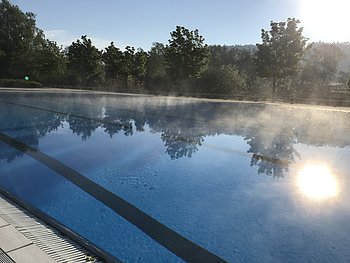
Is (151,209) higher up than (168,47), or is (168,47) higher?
(168,47)

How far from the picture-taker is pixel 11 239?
3078 millimetres

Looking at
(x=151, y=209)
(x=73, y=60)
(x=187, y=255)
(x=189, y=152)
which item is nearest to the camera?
(x=187, y=255)

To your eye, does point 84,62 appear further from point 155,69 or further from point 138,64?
point 155,69

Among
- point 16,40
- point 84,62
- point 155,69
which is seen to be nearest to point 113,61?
point 84,62

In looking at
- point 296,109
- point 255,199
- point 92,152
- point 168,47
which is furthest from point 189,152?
point 168,47

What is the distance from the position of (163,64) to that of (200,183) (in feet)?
93.6

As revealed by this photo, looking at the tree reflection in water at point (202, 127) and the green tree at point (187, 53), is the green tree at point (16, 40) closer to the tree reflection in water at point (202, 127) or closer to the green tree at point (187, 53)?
the green tree at point (187, 53)

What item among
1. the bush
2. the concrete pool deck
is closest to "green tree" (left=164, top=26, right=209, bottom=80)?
the bush

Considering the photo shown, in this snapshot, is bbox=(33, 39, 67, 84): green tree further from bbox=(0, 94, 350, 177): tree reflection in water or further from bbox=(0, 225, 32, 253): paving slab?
bbox=(0, 225, 32, 253): paving slab

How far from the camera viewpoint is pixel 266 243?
4.14 m

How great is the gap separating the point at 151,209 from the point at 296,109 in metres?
16.7

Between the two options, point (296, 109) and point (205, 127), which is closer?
point (205, 127)

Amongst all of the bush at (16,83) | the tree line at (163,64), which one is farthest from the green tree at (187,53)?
the bush at (16,83)

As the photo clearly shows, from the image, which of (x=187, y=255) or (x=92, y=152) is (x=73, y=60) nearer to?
(x=92, y=152)
